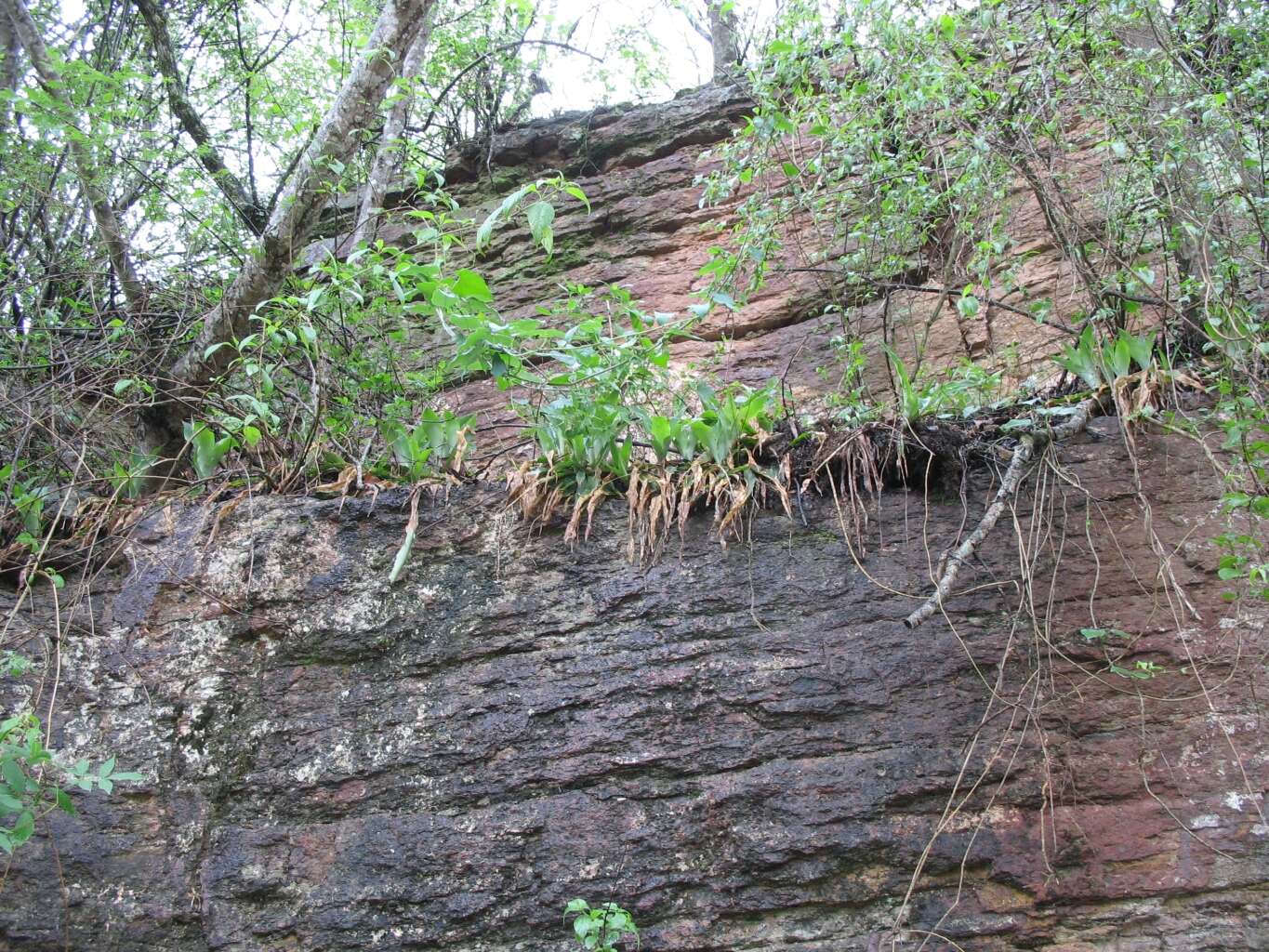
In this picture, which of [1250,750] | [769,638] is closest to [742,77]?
[769,638]

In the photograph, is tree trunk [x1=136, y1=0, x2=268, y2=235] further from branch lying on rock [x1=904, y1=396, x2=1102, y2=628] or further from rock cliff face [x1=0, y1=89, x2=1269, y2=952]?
branch lying on rock [x1=904, y1=396, x2=1102, y2=628]

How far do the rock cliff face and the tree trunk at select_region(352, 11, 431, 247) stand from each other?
2.15 metres

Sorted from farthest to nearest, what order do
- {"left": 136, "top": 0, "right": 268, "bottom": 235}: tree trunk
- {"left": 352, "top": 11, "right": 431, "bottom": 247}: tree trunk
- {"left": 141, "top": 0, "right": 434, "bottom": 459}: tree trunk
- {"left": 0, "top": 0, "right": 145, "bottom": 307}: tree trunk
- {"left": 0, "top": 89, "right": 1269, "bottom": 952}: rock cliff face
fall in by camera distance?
1. {"left": 136, "top": 0, "right": 268, "bottom": 235}: tree trunk
2. {"left": 352, "top": 11, "right": 431, "bottom": 247}: tree trunk
3. {"left": 0, "top": 0, "right": 145, "bottom": 307}: tree trunk
4. {"left": 141, "top": 0, "right": 434, "bottom": 459}: tree trunk
5. {"left": 0, "top": 89, "right": 1269, "bottom": 952}: rock cliff face

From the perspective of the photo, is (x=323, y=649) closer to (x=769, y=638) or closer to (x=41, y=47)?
(x=769, y=638)

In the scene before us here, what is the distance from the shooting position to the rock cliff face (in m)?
2.99

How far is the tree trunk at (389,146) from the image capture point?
17.1 ft

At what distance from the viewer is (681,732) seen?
328cm

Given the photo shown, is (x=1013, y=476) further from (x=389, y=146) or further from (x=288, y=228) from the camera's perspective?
(x=389, y=146)

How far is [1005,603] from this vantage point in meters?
3.36

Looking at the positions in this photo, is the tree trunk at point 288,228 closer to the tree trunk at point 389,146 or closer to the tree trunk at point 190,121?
the tree trunk at point 389,146

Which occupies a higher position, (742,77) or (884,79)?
(742,77)

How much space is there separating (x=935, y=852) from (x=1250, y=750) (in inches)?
41.7

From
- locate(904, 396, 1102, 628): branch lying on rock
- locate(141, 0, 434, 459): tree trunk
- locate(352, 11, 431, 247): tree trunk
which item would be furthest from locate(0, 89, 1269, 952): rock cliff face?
locate(352, 11, 431, 247): tree trunk

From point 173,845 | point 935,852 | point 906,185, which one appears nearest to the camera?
point 935,852
